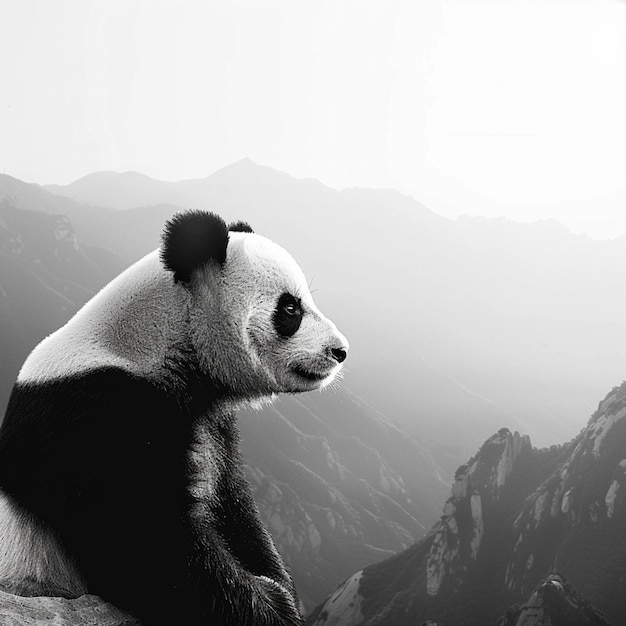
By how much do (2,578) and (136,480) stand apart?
114cm

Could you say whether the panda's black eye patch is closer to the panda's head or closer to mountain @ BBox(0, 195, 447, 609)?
the panda's head

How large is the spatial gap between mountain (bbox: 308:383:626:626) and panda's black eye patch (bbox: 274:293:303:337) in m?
67.3

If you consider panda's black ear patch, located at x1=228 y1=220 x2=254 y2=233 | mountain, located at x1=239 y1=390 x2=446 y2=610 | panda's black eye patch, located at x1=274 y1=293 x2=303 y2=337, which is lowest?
mountain, located at x1=239 y1=390 x2=446 y2=610

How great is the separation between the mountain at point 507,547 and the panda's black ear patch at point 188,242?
68156 millimetres

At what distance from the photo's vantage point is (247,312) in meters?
4.29

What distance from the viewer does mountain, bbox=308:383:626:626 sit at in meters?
64.3

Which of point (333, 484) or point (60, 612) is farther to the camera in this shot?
point (333, 484)

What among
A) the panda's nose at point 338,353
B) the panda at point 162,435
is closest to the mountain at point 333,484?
the panda's nose at point 338,353

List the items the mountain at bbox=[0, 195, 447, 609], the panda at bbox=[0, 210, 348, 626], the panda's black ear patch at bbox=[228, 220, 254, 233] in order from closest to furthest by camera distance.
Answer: the panda at bbox=[0, 210, 348, 626]
the panda's black ear patch at bbox=[228, 220, 254, 233]
the mountain at bbox=[0, 195, 447, 609]

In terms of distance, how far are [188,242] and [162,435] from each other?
140 centimetres

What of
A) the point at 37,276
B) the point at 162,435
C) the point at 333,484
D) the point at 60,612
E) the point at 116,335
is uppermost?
the point at 116,335

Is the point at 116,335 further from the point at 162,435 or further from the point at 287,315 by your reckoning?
the point at 287,315

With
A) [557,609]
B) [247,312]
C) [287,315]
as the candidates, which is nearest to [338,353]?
[287,315]

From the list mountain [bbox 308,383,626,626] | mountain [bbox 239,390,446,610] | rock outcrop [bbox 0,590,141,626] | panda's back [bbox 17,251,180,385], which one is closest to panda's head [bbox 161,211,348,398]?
panda's back [bbox 17,251,180,385]
